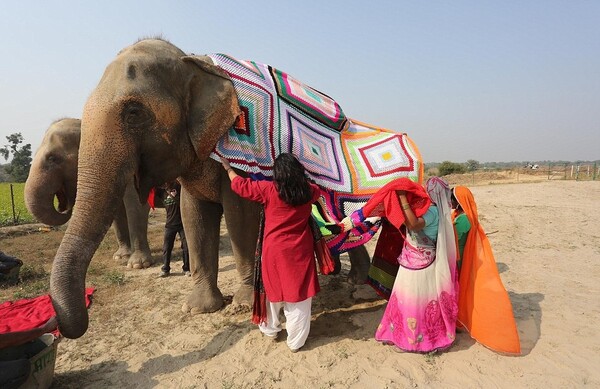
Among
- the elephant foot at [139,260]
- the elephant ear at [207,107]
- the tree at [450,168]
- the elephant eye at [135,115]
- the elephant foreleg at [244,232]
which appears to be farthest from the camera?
the tree at [450,168]

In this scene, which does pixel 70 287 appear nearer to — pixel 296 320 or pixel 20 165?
pixel 296 320

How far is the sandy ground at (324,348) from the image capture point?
3.21 metres

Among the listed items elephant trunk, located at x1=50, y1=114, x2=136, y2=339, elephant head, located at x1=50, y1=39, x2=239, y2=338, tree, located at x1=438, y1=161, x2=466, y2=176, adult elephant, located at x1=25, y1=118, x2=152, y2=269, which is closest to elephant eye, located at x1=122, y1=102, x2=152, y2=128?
elephant head, located at x1=50, y1=39, x2=239, y2=338

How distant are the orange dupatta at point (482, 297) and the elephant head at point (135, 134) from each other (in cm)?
262

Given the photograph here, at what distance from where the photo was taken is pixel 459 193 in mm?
3973

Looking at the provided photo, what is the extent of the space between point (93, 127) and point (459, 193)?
3.44 meters

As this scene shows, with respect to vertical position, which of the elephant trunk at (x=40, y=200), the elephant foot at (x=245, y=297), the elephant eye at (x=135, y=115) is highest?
the elephant eye at (x=135, y=115)

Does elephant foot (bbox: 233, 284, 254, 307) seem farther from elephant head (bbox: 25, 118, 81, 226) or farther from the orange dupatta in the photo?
elephant head (bbox: 25, 118, 81, 226)

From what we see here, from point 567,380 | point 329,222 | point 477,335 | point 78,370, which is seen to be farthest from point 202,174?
point 567,380

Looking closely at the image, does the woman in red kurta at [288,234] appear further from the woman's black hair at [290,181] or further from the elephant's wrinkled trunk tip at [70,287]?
the elephant's wrinkled trunk tip at [70,287]

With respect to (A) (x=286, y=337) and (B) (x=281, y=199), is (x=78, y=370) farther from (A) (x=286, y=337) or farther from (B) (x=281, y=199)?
(B) (x=281, y=199)

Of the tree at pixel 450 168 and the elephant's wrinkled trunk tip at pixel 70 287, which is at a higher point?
the elephant's wrinkled trunk tip at pixel 70 287

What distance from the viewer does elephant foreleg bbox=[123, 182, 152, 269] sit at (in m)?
7.09

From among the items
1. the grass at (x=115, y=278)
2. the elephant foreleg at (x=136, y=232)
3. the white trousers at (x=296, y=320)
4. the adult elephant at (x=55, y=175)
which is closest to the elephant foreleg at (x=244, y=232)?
the white trousers at (x=296, y=320)
